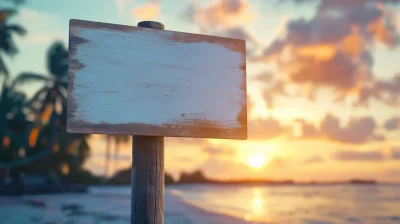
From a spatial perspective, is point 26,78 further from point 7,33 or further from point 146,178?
point 146,178

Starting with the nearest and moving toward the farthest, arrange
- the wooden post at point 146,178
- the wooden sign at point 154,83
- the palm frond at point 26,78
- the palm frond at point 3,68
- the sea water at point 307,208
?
the wooden sign at point 154,83, the wooden post at point 146,178, the palm frond at point 3,68, the sea water at point 307,208, the palm frond at point 26,78

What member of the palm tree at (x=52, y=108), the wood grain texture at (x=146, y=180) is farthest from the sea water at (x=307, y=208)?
the wood grain texture at (x=146, y=180)

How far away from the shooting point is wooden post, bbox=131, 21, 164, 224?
2.29 metres

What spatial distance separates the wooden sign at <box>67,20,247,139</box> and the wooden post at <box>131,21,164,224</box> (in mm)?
214

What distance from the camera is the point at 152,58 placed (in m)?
2.13

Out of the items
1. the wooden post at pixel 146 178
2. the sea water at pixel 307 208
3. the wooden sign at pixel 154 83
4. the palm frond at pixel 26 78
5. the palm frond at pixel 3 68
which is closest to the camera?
the wooden sign at pixel 154 83

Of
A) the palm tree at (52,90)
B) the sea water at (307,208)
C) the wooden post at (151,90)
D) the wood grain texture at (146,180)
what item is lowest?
the sea water at (307,208)

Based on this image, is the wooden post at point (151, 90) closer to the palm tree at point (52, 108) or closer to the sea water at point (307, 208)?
the sea water at point (307, 208)

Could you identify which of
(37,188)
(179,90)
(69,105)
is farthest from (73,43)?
(37,188)

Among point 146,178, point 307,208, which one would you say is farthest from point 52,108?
point 146,178

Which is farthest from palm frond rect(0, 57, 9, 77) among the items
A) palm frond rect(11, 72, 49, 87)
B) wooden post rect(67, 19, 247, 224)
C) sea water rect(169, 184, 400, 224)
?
wooden post rect(67, 19, 247, 224)

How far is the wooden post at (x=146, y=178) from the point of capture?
2285 mm

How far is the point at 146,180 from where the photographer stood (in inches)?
90.2

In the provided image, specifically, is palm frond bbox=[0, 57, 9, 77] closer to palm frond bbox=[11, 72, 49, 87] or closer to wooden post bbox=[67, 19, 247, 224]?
palm frond bbox=[11, 72, 49, 87]
